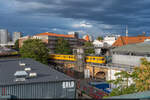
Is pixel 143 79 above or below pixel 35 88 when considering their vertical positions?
above

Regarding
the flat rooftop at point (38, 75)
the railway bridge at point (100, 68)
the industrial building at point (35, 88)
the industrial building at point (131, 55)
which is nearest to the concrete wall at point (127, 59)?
the industrial building at point (131, 55)

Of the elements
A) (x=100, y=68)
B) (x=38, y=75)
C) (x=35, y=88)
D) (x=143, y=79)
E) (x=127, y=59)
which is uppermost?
(x=127, y=59)

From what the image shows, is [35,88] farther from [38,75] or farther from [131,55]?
[131,55]

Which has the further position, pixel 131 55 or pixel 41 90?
pixel 131 55

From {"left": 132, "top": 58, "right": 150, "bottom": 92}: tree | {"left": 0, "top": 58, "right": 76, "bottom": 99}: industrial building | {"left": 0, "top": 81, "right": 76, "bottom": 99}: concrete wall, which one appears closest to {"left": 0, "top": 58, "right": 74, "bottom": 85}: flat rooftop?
{"left": 0, "top": 58, "right": 76, "bottom": 99}: industrial building

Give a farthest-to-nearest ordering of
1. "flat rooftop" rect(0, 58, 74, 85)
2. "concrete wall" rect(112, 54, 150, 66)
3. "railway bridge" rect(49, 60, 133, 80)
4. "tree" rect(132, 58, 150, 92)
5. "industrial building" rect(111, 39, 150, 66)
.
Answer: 1. "railway bridge" rect(49, 60, 133, 80)
2. "concrete wall" rect(112, 54, 150, 66)
3. "industrial building" rect(111, 39, 150, 66)
4. "tree" rect(132, 58, 150, 92)
5. "flat rooftop" rect(0, 58, 74, 85)

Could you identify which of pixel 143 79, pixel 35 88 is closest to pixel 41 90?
pixel 35 88

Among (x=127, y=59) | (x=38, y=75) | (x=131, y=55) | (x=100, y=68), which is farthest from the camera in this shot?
(x=100, y=68)

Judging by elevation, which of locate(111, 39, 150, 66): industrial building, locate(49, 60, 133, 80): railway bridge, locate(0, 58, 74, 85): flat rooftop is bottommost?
locate(49, 60, 133, 80): railway bridge

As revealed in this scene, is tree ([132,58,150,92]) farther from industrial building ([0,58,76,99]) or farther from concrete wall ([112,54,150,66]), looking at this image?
concrete wall ([112,54,150,66])

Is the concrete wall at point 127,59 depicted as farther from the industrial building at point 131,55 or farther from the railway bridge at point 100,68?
the railway bridge at point 100,68

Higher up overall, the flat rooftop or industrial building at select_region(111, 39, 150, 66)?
industrial building at select_region(111, 39, 150, 66)

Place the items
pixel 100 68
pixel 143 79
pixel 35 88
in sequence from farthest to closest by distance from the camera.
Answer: pixel 100 68
pixel 143 79
pixel 35 88

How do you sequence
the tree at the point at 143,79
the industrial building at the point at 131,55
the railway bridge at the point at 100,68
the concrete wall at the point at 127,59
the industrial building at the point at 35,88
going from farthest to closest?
the railway bridge at the point at 100,68
the concrete wall at the point at 127,59
the industrial building at the point at 131,55
the tree at the point at 143,79
the industrial building at the point at 35,88
